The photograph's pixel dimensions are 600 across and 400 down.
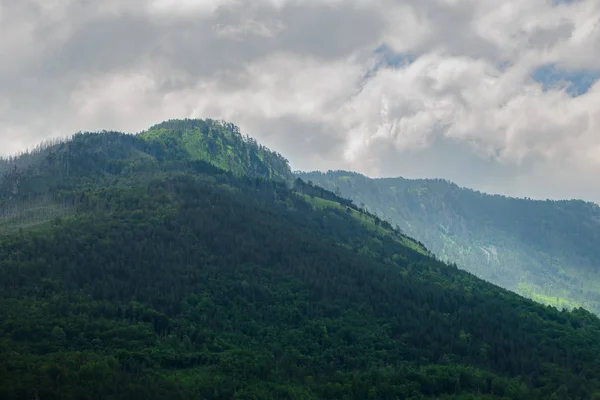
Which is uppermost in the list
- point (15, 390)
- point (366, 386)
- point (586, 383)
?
point (586, 383)

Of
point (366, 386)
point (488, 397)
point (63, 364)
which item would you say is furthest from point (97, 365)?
point (488, 397)

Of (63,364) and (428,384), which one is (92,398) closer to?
(63,364)

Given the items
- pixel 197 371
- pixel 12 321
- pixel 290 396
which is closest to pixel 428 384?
pixel 290 396

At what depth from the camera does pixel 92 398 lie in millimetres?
153250

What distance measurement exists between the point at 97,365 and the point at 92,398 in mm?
12516

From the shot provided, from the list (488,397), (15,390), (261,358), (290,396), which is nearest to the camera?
(15,390)

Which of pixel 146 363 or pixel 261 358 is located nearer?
pixel 146 363

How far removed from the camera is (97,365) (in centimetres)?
16438

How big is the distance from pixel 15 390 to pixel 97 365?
2248 cm

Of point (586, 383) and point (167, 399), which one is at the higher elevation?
point (586, 383)

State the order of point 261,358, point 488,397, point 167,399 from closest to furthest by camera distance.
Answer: point 167,399 → point 488,397 → point 261,358

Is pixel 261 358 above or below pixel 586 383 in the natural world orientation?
below

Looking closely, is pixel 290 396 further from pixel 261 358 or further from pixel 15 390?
pixel 15 390

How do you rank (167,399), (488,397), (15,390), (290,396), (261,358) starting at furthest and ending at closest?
(261,358)
(488,397)
(290,396)
(167,399)
(15,390)
